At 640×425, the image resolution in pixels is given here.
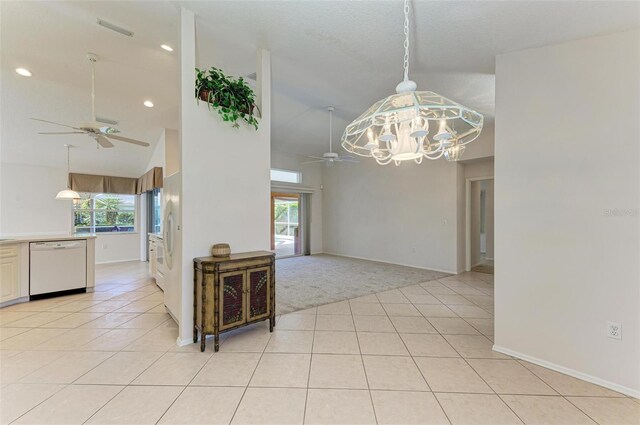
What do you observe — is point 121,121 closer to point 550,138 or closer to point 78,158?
point 78,158

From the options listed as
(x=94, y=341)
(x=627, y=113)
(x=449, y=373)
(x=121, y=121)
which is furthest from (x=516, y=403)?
(x=121, y=121)

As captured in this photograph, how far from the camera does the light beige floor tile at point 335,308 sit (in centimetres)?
331

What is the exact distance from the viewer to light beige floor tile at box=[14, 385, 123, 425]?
1.54 metres

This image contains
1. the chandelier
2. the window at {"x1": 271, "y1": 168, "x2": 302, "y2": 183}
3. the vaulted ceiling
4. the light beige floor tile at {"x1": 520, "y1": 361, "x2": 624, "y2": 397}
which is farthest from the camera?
the window at {"x1": 271, "y1": 168, "x2": 302, "y2": 183}

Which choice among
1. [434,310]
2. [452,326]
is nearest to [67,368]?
[452,326]

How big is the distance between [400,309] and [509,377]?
4.85ft

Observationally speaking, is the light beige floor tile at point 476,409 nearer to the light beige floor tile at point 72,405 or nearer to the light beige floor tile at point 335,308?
the light beige floor tile at point 335,308

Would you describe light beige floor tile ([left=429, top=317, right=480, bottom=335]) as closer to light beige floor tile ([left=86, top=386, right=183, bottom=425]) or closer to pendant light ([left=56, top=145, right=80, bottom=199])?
light beige floor tile ([left=86, top=386, right=183, bottom=425])

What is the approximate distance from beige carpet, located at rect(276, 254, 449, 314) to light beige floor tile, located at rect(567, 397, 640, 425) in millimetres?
2563

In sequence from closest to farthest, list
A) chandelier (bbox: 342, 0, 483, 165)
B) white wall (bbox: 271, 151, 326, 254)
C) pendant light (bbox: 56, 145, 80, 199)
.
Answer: chandelier (bbox: 342, 0, 483, 165) < pendant light (bbox: 56, 145, 80, 199) < white wall (bbox: 271, 151, 326, 254)

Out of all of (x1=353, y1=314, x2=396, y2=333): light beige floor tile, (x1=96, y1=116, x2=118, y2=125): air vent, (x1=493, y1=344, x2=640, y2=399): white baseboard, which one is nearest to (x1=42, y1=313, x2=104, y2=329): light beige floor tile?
(x1=353, y1=314, x2=396, y2=333): light beige floor tile

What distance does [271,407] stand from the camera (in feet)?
5.46

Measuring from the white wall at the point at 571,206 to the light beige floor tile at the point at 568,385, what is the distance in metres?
0.08

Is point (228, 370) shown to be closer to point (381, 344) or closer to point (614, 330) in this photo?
point (381, 344)
